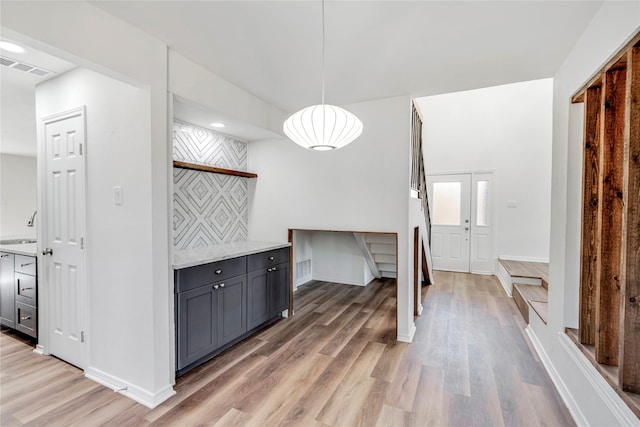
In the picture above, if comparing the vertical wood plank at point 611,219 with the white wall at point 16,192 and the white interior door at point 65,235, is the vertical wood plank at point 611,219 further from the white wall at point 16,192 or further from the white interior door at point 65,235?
the white wall at point 16,192

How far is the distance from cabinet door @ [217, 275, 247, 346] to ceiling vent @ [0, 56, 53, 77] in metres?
2.23

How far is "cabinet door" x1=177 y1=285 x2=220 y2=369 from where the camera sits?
2.19m

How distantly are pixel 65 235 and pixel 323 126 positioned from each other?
7.83 ft

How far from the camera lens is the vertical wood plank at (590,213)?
1.83 m

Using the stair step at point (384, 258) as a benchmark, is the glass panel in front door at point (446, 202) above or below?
above

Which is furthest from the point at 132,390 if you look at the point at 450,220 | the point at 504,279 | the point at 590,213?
the point at 450,220

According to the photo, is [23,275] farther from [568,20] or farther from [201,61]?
[568,20]

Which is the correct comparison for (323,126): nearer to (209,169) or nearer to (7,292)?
(209,169)

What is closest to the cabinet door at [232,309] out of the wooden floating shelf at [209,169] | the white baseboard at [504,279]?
the wooden floating shelf at [209,169]

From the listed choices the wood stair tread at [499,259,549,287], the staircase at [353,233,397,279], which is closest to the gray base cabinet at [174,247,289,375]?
the staircase at [353,233,397,279]

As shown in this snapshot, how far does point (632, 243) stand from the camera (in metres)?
1.37

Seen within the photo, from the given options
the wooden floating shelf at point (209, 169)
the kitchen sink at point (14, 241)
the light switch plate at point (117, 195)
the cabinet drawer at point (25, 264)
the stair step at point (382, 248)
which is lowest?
the stair step at point (382, 248)

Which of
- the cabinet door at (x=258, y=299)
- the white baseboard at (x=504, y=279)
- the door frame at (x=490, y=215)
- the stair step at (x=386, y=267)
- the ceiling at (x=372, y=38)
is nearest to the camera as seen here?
the ceiling at (x=372, y=38)

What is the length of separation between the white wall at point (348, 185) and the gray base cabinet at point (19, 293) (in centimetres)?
220
